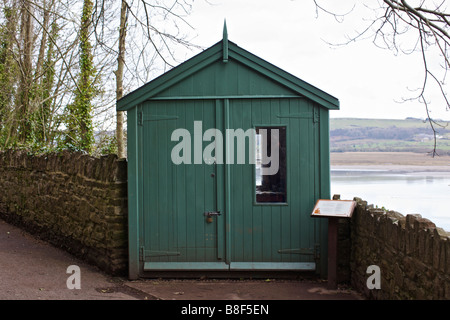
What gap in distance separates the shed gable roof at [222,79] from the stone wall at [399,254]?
5.79 ft

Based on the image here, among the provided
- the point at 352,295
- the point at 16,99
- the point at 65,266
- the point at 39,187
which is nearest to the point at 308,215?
the point at 352,295

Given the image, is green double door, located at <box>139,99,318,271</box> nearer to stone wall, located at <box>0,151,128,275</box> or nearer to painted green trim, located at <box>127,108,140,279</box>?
painted green trim, located at <box>127,108,140,279</box>

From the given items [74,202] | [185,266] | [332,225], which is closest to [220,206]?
[185,266]

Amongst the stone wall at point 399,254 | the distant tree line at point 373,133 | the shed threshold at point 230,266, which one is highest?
the distant tree line at point 373,133

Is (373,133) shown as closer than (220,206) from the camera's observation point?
No

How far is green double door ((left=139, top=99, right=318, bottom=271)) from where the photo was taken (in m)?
7.62

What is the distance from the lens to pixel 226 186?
7656 millimetres

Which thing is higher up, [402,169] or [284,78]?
[284,78]

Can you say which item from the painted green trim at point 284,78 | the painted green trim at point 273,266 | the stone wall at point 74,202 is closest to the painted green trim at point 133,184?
the stone wall at point 74,202

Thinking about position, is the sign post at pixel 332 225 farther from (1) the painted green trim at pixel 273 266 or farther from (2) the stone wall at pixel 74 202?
(2) the stone wall at pixel 74 202

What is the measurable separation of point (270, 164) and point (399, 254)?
2698mm

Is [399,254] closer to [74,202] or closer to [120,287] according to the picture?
[120,287]

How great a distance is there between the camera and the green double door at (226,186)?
25.0 feet
